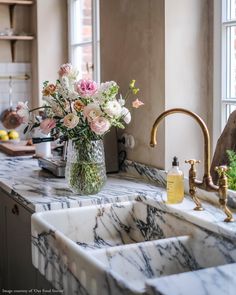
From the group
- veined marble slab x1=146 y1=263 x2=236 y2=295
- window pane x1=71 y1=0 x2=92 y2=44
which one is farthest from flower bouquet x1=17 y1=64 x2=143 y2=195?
window pane x1=71 y1=0 x2=92 y2=44

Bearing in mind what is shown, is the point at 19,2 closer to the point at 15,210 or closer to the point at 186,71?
the point at 186,71

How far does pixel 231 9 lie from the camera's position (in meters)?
2.54

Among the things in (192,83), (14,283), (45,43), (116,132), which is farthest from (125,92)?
(45,43)

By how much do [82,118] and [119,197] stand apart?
39cm

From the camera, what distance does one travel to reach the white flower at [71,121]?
2229 mm

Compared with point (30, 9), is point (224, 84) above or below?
below

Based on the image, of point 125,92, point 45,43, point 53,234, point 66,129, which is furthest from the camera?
point 45,43

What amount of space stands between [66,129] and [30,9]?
9.07 feet

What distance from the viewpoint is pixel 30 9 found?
4801 mm

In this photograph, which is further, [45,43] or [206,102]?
[45,43]

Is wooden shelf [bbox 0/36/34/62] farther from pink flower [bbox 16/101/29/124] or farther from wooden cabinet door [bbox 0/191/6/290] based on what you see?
pink flower [bbox 16/101/29/124]

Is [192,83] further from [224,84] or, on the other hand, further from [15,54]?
[15,54]

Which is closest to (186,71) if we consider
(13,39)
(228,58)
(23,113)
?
(228,58)

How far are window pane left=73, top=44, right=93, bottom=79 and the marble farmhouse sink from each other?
7.01 feet
